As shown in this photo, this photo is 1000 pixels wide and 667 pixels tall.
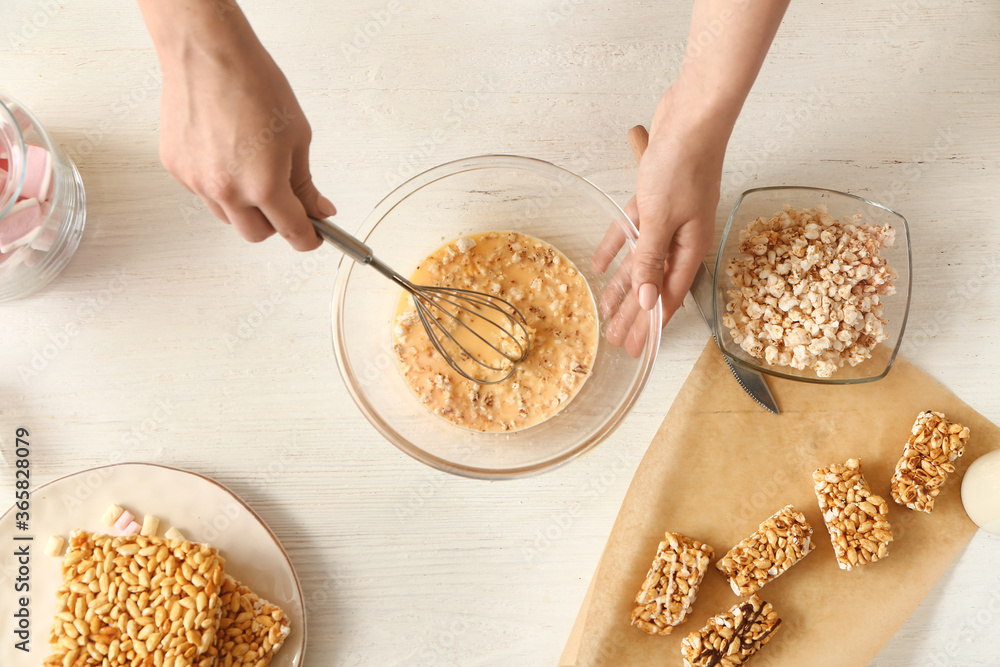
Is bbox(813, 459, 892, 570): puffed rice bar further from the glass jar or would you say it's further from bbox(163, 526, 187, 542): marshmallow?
the glass jar

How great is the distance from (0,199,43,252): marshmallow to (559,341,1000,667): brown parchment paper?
97cm

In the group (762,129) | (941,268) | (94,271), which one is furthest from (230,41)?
(941,268)

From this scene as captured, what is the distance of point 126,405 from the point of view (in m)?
1.01

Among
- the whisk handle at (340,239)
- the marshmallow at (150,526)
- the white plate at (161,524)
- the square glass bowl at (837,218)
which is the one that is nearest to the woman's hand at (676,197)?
the square glass bowl at (837,218)

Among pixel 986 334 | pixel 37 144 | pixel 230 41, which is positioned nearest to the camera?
pixel 230 41

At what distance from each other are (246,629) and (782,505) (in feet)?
2.75

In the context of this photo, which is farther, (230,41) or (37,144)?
(37,144)

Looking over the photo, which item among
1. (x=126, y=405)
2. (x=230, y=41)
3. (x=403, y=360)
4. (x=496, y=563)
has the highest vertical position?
(x=230, y=41)

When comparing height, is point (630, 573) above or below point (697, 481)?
below

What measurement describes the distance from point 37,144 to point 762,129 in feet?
3.70

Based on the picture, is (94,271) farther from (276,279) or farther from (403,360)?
(403,360)

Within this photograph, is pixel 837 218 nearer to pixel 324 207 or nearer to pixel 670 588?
pixel 670 588

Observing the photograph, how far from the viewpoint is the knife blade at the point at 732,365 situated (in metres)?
0.97

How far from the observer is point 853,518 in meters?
0.95
